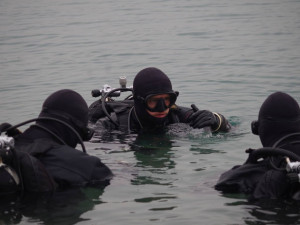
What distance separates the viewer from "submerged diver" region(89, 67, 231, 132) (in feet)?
25.3

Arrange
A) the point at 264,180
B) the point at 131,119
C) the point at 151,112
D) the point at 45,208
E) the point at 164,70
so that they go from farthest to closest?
the point at 164,70 → the point at 131,119 → the point at 151,112 → the point at 45,208 → the point at 264,180

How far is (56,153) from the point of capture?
552 cm

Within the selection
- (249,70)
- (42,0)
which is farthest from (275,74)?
(42,0)

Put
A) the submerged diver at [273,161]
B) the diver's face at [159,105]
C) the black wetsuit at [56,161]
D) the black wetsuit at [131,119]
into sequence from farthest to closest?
1. the black wetsuit at [131,119]
2. the diver's face at [159,105]
3. the black wetsuit at [56,161]
4. the submerged diver at [273,161]

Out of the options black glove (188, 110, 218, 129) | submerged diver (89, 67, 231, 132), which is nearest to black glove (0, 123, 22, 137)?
submerged diver (89, 67, 231, 132)

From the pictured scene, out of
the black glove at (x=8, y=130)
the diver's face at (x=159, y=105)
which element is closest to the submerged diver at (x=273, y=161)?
the black glove at (x=8, y=130)

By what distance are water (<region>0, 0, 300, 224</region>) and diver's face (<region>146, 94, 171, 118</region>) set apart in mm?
322

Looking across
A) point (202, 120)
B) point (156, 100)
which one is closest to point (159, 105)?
point (156, 100)

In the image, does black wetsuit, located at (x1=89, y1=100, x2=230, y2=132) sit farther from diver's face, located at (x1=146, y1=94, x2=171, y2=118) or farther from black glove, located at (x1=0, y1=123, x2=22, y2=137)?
black glove, located at (x1=0, y1=123, x2=22, y2=137)

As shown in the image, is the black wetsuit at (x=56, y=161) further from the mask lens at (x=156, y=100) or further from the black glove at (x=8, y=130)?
the mask lens at (x=156, y=100)

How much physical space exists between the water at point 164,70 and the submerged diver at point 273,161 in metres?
0.14

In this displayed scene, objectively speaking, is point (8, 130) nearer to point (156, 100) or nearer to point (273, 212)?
point (273, 212)

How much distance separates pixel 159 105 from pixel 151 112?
16cm

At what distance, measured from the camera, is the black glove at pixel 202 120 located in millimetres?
7812
